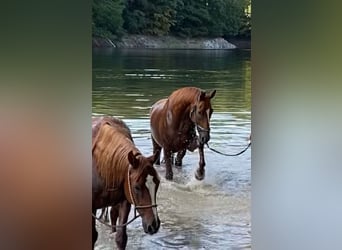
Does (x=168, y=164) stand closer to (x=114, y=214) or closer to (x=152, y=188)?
(x=152, y=188)

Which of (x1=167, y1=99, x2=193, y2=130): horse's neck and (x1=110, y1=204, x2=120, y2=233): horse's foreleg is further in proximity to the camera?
(x1=167, y1=99, x2=193, y2=130): horse's neck

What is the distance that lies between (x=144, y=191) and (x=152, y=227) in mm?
151

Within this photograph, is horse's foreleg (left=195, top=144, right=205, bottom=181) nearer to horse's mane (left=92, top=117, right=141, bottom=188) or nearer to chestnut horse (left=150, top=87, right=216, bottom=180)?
chestnut horse (left=150, top=87, right=216, bottom=180)

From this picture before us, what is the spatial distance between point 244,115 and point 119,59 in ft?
1.92

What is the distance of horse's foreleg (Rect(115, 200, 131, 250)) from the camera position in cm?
216

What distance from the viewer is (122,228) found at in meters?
2.17

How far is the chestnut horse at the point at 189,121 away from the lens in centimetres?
224

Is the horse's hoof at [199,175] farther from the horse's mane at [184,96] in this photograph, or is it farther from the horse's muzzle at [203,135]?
the horse's mane at [184,96]

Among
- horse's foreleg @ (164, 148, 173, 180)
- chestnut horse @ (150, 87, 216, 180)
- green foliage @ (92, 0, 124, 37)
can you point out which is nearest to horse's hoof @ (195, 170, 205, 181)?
chestnut horse @ (150, 87, 216, 180)

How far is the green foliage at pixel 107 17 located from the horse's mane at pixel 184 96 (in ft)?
1.18
